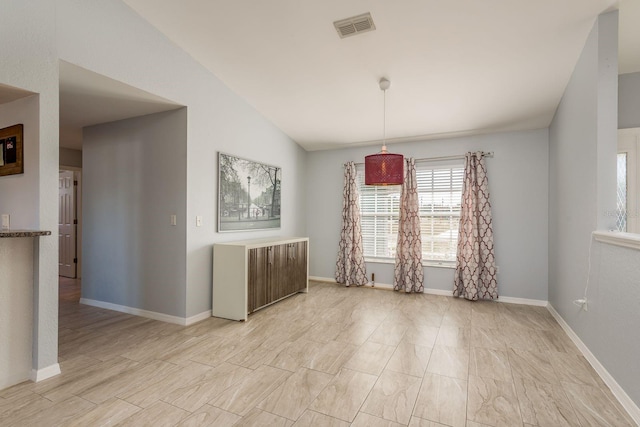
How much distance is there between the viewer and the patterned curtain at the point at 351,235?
5355 mm

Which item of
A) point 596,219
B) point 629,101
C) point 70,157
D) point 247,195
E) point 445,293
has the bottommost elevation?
point 445,293

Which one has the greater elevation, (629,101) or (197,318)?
(629,101)

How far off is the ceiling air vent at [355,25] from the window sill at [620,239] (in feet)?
8.08

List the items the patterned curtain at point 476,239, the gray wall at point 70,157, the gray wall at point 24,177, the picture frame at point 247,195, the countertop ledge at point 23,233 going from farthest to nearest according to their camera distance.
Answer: the gray wall at point 70,157 → the patterned curtain at point 476,239 → the picture frame at point 247,195 → the gray wall at point 24,177 → the countertop ledge at point 23,233

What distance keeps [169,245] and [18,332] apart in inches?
57.3

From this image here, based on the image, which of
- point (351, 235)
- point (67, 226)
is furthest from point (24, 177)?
point (67, 226)

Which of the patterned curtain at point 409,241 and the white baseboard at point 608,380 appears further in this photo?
the patterned curtain at point 409,241

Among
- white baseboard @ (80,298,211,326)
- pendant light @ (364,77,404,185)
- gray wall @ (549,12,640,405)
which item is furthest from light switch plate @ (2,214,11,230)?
gray wall @ (549,12,640,405)

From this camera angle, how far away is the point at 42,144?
2279 mm

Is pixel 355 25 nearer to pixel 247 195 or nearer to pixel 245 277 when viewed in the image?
pixel 247 195

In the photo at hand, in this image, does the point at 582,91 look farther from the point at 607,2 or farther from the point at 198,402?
the point at 198,402

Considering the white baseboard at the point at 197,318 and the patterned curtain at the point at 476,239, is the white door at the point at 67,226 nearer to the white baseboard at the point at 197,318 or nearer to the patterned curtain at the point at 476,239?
the white baseboard at the point at 197,318

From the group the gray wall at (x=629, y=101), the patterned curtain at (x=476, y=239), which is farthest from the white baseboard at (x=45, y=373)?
the gray wall at (x=629, y=101)

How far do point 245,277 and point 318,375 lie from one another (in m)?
1.55
